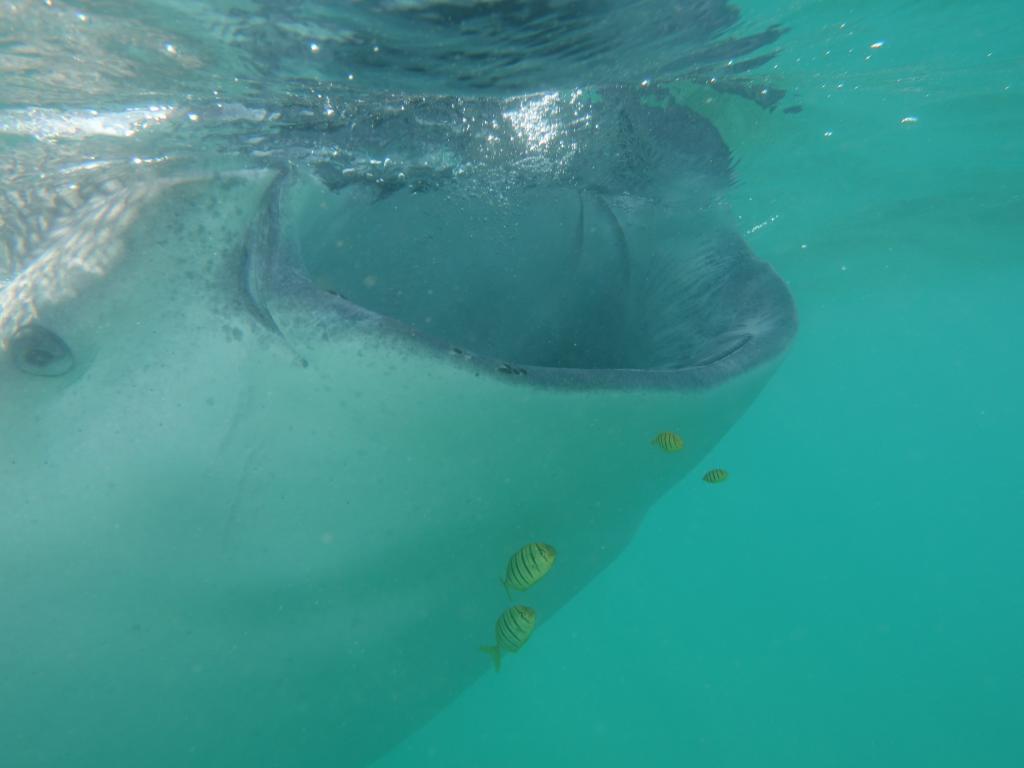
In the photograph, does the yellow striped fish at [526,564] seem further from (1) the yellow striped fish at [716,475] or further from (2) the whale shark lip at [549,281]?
(1) the yellow striped fish at [716,475]

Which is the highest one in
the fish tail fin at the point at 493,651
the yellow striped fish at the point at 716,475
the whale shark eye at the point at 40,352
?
the whale shark eye at the point at 40,352

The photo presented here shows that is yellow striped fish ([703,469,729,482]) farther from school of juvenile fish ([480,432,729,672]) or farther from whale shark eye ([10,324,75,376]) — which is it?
whale shark eye ([10,324,75,376])

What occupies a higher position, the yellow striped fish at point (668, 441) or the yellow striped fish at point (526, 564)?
the yellow striped fish at point (668, 441)

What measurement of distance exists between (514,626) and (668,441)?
1473mm

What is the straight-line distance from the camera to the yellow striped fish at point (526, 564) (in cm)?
290

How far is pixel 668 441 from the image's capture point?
2602 mm

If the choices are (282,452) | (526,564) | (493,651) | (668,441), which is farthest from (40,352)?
(493,651)

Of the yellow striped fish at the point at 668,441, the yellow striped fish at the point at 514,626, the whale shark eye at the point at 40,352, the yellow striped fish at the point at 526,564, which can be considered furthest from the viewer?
the yellow striped fish at the point at 514,626

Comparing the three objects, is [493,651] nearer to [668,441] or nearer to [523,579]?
[523,579]

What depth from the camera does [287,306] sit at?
1937mm

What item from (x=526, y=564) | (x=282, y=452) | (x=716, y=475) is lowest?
(x=716, y=475)

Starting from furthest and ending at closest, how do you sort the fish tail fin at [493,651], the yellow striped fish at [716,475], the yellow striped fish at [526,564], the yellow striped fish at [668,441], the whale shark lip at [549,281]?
the yellow striped fish at [716,475], the fish tail fin at [493,651], the whale shark lip at [549,281], the yellow striped fish at [526,564], the yellow striped fish at [668,441]

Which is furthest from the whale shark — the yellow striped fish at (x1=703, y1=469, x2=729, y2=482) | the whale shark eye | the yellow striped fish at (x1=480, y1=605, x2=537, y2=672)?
the yellow striped fish at (x1=703, y1=469, x2=729, y2=482)

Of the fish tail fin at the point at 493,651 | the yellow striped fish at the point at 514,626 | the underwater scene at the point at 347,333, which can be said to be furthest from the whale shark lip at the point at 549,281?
the fish tail fin at the point at 493,651
